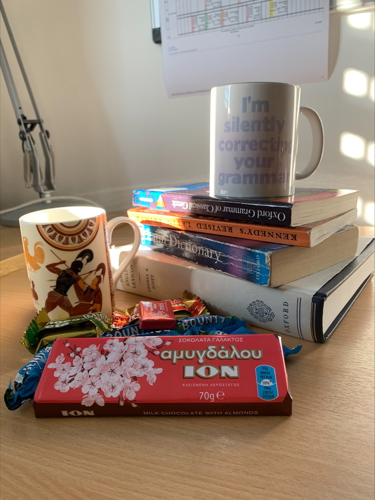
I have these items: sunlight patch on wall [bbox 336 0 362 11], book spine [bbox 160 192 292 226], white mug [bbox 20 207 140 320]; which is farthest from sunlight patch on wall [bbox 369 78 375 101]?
white mug [bbox 20 207 140 320]

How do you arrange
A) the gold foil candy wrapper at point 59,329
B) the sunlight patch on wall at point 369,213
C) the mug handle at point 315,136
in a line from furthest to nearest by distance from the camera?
the sunlight patch on wall at point 369,213 → the mug handle at point 315,136 → the gold foil candy wrapper at point 59,329

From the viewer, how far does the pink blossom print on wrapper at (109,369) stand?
0.98 ft

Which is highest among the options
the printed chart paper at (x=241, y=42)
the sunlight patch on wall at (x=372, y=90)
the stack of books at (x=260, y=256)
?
the printed chart paper at (x=241, y=42)

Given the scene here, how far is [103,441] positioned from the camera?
28cm

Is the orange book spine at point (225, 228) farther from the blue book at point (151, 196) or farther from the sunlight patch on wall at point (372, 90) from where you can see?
the sunlight patch on wall at point (372, 90)

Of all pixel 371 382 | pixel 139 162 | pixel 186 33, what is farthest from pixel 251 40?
pixel 371 382

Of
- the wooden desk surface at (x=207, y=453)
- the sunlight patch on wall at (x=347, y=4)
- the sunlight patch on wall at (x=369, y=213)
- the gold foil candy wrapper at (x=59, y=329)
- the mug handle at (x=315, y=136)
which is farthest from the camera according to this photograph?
the sunlight patch on wall at (x=369, y=213)

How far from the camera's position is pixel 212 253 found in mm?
455

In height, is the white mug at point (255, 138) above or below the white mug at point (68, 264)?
above

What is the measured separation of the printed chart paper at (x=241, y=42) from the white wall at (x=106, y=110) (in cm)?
5

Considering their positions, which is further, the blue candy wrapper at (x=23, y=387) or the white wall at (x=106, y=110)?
the white wall at (x=106, y=110)

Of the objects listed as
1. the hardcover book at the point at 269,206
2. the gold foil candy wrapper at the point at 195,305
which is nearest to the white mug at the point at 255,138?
the hardcover book at the point at 269,206

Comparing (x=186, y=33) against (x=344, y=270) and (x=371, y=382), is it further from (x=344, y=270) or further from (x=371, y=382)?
(x=371, y=382)

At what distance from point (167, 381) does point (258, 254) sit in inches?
6.4
